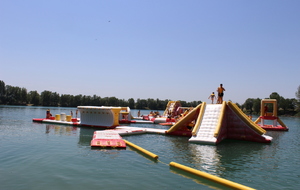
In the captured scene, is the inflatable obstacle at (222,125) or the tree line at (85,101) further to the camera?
the tree line at (85,101)

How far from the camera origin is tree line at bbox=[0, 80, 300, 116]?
114750 mm

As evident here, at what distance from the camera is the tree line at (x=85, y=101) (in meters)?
115

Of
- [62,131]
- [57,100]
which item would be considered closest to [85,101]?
[57,100]

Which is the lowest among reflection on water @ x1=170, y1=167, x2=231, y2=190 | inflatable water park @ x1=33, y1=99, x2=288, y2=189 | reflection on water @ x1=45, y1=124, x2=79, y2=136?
reflection on water @ x1=170, y1=167, x2=231, y2=190

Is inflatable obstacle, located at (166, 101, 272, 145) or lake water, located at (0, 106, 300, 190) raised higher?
inflatable obstacle, located at (166, 101, 272, 145)

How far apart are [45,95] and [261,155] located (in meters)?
134

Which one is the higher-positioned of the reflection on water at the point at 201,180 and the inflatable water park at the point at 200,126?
the inflatable water park at the point at 200,126

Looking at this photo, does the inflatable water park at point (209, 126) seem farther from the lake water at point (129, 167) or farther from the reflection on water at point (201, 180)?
the reflection on water at point (201, 180)

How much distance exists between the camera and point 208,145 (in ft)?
52.9

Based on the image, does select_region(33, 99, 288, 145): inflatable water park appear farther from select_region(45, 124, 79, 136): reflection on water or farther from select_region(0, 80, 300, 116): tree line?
select_region(0, 80, 300, 116): tree line

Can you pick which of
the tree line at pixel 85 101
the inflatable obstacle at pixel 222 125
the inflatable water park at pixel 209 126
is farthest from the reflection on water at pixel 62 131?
the tree line at pixel 85 101

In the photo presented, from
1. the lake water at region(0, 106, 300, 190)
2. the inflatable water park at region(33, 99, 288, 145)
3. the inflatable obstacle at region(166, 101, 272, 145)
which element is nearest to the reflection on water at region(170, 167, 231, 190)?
the lake water at region(0, 106, 300, 190)

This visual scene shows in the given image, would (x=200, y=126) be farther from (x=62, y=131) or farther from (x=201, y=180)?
(x=62, y=131)

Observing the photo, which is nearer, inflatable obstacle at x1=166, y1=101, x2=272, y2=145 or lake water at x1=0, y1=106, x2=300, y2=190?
lake water at x1=0, y1=106, x2=300, y2=190
